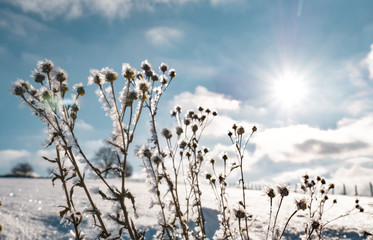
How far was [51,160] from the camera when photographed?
193 centimetres

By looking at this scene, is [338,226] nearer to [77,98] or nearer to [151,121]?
[151,121]

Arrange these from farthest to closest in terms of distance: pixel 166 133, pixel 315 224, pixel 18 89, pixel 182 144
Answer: pixel 182 144 → pixel 166 133 → pixel 315 224 → pixel 18 89

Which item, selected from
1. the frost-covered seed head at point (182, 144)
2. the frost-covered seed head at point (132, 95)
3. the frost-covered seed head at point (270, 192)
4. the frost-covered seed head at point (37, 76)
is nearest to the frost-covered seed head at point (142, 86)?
the frost-covered seed head at point (132, 95)

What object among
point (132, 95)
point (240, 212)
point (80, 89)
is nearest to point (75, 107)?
point (80, 89)

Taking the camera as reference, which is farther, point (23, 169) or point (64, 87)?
point (23, 169)

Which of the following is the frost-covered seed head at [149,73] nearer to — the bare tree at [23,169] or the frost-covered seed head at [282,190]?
the frost-covered seed head at [282,190]

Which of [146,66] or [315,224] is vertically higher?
[146,66]

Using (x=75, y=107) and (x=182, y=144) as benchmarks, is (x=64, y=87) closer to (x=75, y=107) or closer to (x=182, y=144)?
(x=75, y=107)

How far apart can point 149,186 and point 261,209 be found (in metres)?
3.42

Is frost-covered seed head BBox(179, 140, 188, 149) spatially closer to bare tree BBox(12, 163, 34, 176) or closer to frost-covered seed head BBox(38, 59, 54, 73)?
frost-covered seed head BBox(38, 59, 54, 73)

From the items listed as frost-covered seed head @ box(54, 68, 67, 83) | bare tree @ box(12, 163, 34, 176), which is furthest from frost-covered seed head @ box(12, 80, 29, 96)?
bare tree @ box(12, 163, 34, 176)

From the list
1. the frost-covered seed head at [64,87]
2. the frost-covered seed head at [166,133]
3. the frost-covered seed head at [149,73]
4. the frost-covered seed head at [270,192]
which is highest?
the frost-covered seed head at [149,73]

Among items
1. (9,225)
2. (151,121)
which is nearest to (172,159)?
(151,121)

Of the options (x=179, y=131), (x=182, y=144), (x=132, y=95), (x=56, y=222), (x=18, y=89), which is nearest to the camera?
(x=132, y=95)
